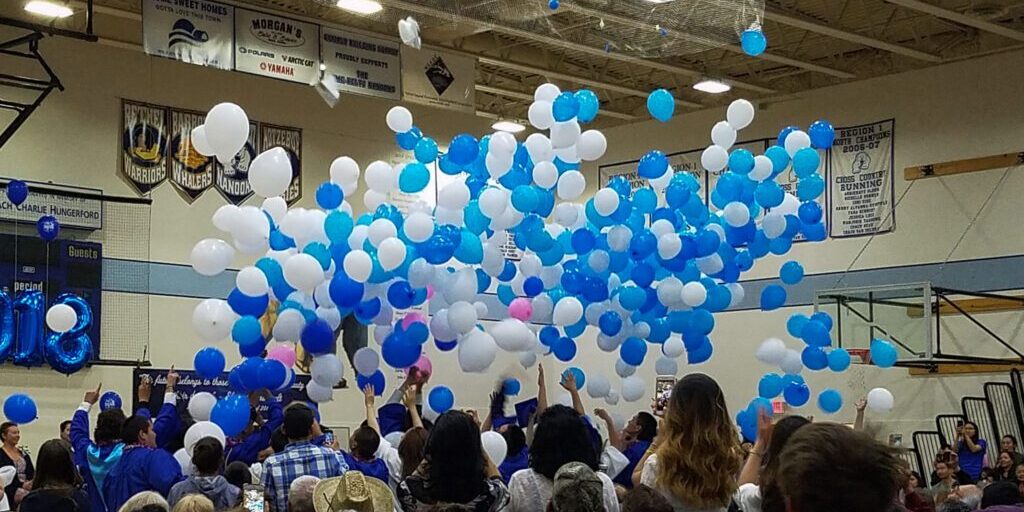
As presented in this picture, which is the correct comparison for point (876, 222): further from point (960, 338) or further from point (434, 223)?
point (434, 223)

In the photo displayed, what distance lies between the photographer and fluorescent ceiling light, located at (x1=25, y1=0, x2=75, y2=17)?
1209 cm

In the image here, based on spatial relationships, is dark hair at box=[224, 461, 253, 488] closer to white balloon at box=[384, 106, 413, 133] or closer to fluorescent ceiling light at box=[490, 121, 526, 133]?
white balloon at box=[384, 106, 413, 133]

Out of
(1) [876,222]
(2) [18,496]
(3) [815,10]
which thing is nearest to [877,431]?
(2) [18,496]

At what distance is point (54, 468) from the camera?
5000 millimetres

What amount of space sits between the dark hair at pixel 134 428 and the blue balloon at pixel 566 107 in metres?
3.42

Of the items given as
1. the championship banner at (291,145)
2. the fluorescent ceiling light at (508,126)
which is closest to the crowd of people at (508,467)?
the championship banner at (291,145)

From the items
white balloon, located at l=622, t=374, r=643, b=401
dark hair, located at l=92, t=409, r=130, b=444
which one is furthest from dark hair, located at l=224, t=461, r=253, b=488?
white balloon, located at l=622, t=374, r=643, b=401

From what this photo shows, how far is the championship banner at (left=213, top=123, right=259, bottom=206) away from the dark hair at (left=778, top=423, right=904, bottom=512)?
1221 cm

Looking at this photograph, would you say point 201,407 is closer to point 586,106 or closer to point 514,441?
point 514,441

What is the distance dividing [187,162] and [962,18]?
27.1ft

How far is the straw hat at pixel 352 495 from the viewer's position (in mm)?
3818

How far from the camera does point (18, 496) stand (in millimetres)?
8531

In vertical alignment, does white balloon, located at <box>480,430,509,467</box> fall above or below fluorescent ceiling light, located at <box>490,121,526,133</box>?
below

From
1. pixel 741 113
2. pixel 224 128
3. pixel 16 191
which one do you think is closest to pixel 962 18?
pixel 741 113
